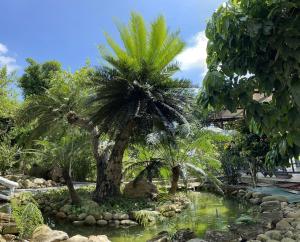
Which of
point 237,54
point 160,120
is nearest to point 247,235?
point 237,54

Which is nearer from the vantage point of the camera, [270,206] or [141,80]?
[270,206]

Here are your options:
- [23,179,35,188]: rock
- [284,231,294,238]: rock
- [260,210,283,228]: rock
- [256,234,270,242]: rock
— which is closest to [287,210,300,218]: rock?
[260,210,283,228]: rock

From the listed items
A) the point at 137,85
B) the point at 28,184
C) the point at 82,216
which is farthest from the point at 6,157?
the point at 137,85

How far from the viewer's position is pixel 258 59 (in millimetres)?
2018

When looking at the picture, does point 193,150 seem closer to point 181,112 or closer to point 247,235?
point 181,112

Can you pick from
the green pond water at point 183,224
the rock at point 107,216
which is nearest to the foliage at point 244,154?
the green pond water at point 183,224

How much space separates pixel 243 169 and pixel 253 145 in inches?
127

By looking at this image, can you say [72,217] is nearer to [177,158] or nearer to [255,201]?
[177,158]

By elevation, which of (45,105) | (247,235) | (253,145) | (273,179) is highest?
(45,105)

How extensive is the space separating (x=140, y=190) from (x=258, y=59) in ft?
32.1

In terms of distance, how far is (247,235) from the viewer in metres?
5.59

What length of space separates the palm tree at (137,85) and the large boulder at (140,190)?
771 mm

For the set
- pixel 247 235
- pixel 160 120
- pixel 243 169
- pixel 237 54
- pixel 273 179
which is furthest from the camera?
pixel 243 169

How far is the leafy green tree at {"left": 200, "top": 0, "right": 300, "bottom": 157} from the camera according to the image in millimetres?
1814
